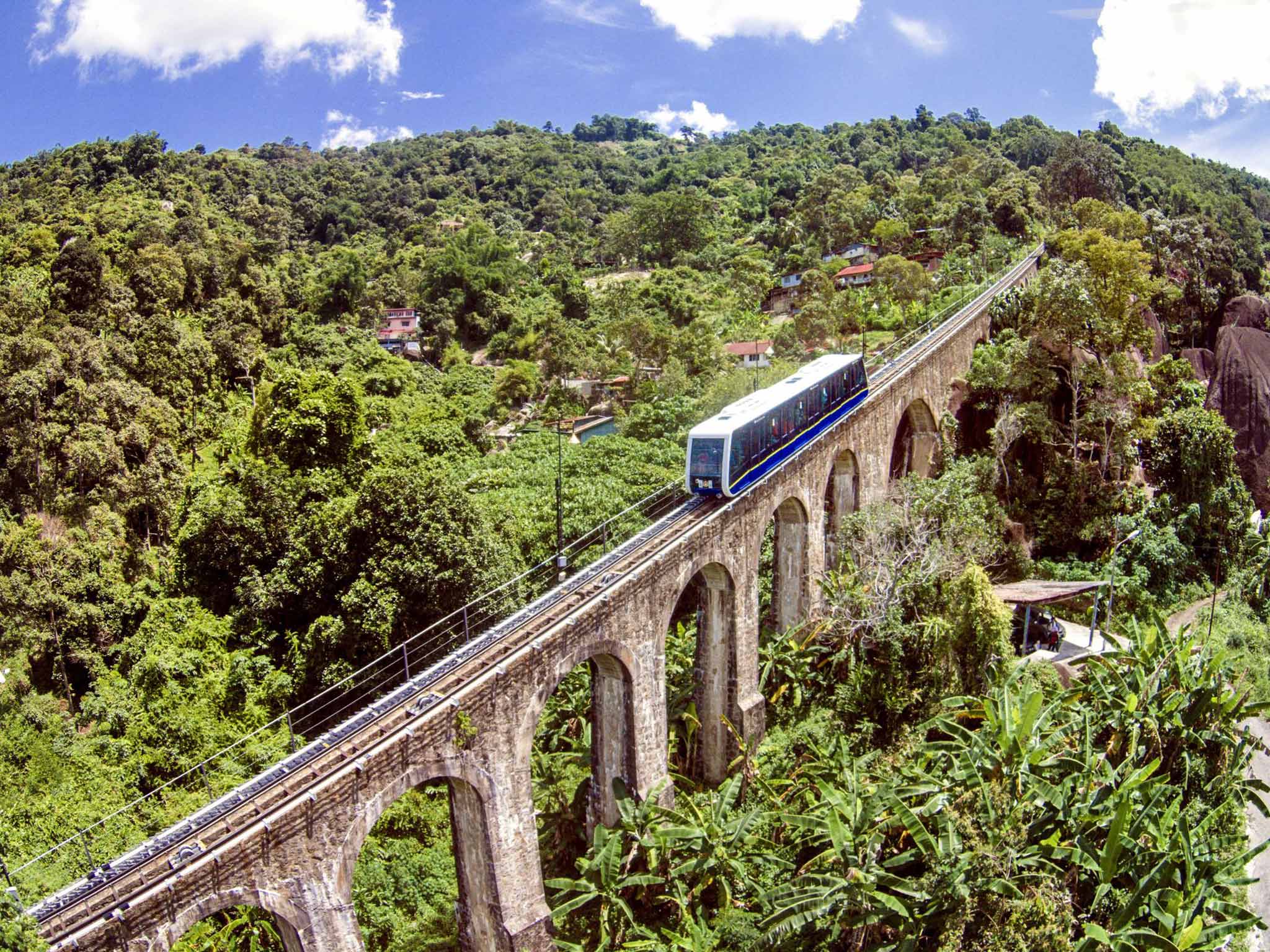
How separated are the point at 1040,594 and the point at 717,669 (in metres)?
11.8

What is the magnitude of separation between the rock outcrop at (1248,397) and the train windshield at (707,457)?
33462 millimetres

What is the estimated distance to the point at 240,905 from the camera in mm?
13562

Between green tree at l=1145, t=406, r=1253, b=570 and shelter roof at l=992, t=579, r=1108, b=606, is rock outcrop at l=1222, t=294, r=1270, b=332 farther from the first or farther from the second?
shelter roof at l=992, t=579, r=1108, b=606

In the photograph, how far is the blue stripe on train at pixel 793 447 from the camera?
2470 cm

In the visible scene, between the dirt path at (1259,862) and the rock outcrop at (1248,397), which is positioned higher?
the rock outcrop at (1248,397)

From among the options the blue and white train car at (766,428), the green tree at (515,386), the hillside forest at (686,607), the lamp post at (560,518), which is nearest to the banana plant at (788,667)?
the hillside forest at (686,607)

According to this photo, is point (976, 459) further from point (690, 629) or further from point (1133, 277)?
point (690, 629)

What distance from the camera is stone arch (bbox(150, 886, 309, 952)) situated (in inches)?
492

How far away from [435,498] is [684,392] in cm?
2370

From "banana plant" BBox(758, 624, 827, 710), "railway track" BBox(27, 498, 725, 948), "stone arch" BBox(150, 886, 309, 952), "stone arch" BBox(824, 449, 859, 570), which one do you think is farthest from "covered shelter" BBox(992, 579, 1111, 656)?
"stone arch" BBox(150, 886, 309, 952)

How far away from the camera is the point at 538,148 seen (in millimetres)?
145000

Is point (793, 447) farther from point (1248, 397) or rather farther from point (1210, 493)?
point (1248, 397)

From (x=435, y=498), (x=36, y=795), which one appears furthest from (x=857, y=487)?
(x=36, y=795)

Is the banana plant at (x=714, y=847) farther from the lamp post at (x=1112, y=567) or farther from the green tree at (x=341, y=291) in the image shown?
the green tree at (x=341, y=291)
